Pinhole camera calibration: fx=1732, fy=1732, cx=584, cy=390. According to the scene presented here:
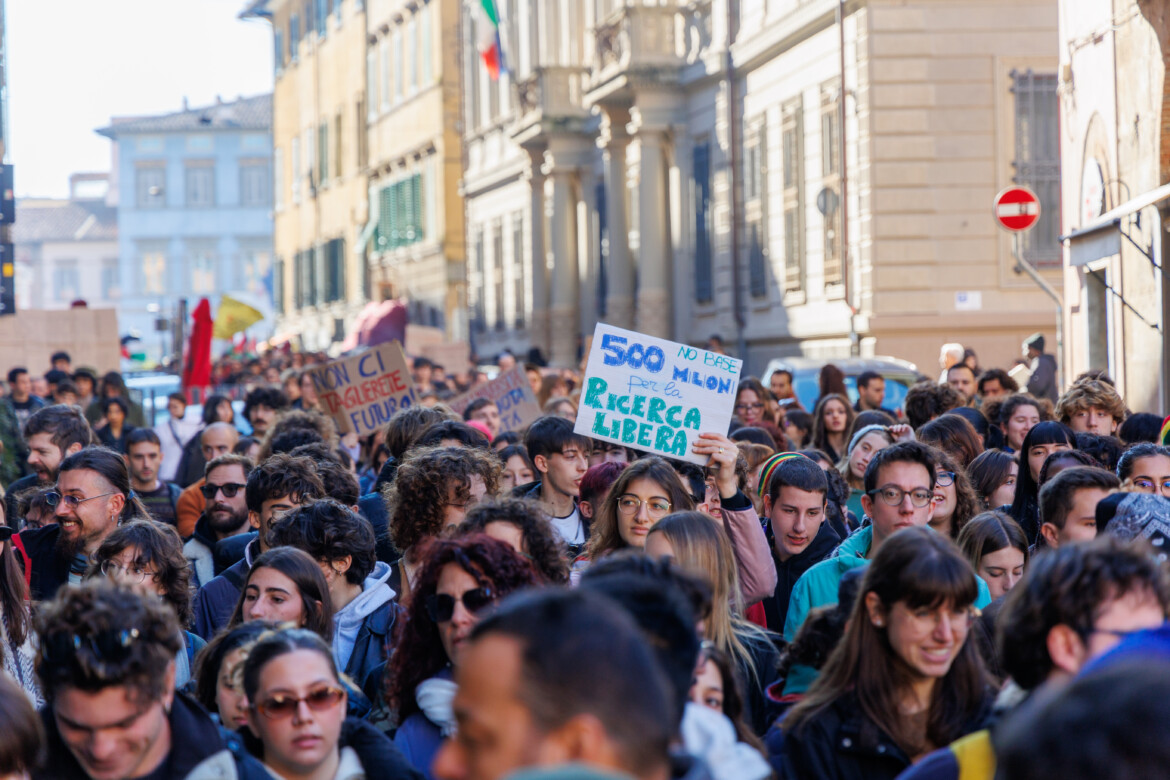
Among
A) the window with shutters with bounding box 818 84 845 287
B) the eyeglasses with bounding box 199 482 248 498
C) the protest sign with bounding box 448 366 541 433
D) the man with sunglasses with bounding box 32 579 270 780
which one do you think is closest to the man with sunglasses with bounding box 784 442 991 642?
the man with sunglasses with bounding box 32 579 270 780

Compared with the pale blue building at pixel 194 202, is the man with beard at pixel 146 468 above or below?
below

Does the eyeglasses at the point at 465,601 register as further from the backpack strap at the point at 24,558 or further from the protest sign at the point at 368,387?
the protest sign at the point at 368,387

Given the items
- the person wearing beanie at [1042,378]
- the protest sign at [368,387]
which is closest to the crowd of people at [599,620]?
the protest sign at [368,387]

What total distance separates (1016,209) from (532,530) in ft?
45.9

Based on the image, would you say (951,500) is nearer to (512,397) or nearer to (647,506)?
(647,506)

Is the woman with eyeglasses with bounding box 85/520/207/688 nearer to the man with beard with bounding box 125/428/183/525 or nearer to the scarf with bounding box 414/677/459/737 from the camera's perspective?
the scarf with bounding box 414/677/459/737

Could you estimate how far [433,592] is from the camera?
456 centimetres

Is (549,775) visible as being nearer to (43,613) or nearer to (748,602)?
(43,613)

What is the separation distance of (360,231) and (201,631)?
53754 millimetres

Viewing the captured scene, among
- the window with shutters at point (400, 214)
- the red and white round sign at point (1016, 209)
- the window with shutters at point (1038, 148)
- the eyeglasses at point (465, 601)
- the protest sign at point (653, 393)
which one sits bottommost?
the eyeglasses at point (465, 601)

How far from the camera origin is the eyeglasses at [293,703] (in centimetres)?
397

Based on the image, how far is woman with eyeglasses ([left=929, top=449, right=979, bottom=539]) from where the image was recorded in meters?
6.80

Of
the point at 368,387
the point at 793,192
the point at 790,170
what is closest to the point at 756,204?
the point at 790,170

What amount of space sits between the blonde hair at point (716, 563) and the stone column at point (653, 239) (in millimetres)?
25796
